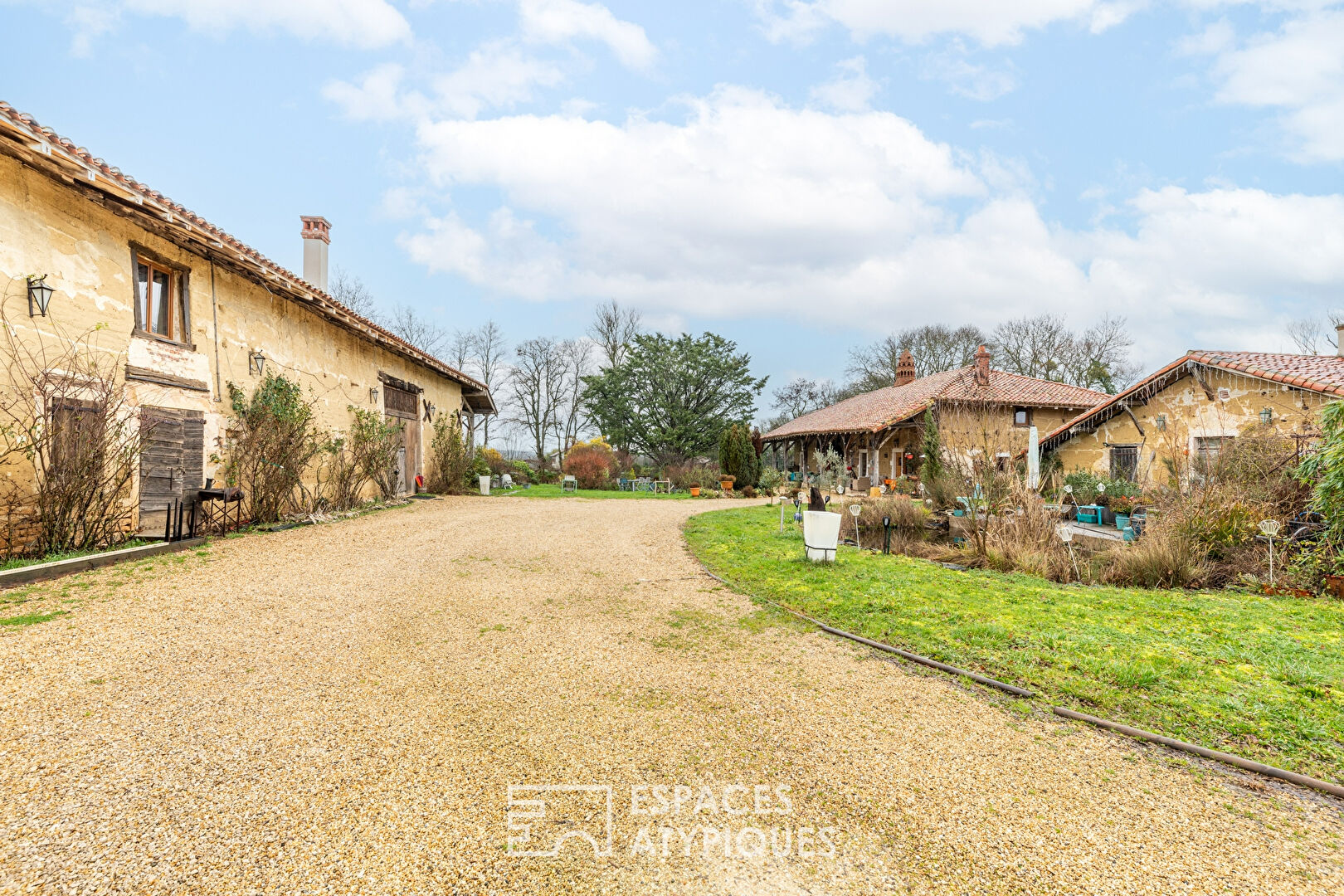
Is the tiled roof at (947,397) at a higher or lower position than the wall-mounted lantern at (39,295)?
higher

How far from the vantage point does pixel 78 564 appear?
6.15 meters

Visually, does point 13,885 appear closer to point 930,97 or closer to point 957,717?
point 957,717

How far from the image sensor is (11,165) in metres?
6.41

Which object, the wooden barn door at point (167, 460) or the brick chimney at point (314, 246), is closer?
the wooden barn door at point (167, 460)

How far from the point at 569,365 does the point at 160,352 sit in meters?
28.7

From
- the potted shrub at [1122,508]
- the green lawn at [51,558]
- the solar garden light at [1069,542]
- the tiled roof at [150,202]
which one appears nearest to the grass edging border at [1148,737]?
the solar garden light at [1069,542]

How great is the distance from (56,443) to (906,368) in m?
29.2

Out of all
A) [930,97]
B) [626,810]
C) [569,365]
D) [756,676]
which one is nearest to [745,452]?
[930,97]

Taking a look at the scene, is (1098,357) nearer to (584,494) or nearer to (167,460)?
(584,494)

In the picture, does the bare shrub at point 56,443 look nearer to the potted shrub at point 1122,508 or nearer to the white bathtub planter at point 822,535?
the white bathtub planter at point 822,535

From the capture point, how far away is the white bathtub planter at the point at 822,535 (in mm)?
7469

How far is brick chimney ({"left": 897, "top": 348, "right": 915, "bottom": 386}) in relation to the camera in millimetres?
28578

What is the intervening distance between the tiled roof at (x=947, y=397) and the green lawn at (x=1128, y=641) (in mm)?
13740

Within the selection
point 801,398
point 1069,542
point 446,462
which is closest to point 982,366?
point 1069,542
